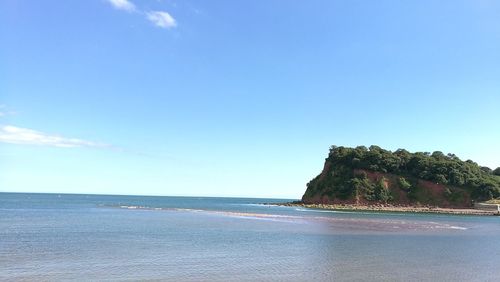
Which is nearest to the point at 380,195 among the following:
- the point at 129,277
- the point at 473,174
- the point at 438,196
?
the point at 438,196

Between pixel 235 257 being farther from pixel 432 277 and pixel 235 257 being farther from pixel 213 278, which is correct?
pixel 432 277

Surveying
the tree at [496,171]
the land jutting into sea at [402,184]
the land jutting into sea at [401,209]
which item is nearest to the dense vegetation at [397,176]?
the land jutting into sea at [402,184]

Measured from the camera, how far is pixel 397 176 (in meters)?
135

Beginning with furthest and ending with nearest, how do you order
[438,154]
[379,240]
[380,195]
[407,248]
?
[438,154]
[380,195]
[379,240]
[407,248]

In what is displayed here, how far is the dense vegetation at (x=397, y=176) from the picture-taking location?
5084 inches

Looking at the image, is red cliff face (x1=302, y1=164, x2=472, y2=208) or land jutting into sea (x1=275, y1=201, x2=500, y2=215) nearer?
land jutting into sea (x1=275, y1=201, x2=500, y2=215)

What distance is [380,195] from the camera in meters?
129

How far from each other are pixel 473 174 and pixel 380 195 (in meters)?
29.0

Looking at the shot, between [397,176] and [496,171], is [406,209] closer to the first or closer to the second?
[397,176]

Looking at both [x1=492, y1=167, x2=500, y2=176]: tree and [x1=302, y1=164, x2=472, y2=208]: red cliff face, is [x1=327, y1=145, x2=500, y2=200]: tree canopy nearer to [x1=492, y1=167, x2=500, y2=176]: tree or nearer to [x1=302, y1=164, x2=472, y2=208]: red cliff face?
[x1=302, y1=164, x2=472, y2=208]: red cliff face

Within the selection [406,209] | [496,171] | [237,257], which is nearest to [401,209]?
[406,209]

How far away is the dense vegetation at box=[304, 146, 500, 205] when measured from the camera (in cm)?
12912

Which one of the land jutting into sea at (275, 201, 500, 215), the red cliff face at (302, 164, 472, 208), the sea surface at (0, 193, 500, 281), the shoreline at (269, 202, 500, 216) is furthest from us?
the red cliff face at (302, 164, 472, 208)

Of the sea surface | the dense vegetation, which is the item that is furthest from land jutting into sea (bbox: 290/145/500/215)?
the sea surface
